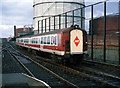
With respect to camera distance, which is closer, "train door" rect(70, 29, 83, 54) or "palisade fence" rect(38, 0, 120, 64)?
"train door" rect(70, 29, 83, 54)

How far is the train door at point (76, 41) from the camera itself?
493 inches

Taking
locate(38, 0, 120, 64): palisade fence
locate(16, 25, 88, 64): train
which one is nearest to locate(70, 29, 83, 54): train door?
locate(16, 25, 88, 64): train

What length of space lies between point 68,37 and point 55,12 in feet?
93.4

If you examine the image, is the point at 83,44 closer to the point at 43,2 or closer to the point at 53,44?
the point at 53,44

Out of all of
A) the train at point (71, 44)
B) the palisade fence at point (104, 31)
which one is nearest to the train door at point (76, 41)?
the train at point (71, 44)

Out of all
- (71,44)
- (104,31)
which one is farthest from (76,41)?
(104,31)

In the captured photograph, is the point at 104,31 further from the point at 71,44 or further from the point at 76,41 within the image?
the point at 71,44

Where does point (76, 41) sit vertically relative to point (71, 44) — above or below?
above

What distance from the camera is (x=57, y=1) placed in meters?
40.0

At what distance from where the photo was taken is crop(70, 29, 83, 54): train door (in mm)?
12523

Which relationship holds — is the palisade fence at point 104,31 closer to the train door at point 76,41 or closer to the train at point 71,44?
the train at point 71,44

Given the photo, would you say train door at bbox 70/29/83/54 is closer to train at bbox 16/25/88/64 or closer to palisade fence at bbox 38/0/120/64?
train at bbox 16/25/88/64

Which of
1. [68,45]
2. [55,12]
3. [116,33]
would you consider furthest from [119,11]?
[55,12]

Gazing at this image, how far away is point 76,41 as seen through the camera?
1264cm
